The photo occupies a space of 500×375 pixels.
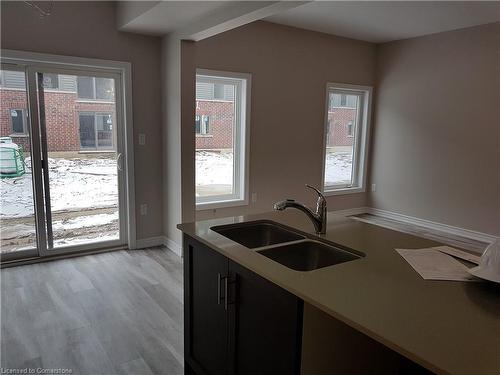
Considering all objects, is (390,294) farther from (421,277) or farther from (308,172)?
(308,172)

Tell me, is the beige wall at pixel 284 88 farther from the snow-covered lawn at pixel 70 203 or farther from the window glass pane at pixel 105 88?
the snow-covered lawn at pixel 70 203

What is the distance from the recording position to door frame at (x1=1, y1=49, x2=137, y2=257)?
3.55 m

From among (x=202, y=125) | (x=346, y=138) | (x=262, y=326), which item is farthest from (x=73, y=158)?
(x=346, y=138)

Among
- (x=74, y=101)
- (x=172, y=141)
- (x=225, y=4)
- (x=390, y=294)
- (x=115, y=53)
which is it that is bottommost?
(x=390, y=294)

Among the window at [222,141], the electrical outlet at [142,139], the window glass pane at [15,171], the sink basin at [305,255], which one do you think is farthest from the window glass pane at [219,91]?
the sink basin at [305,255]

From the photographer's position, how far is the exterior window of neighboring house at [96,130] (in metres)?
3.93

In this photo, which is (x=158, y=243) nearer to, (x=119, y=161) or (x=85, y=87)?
(x=119, y=161)

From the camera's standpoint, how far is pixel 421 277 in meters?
1.37

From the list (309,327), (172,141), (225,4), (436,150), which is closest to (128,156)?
(172,141)

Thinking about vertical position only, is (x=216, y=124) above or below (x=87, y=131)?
above

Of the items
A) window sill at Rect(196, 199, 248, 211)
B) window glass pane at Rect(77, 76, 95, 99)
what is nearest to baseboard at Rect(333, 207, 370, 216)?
window sill at Rect(196, 199, 248, 211)

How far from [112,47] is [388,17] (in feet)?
10.3

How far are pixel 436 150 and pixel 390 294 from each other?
468 centimetres

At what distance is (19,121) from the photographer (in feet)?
11.9
